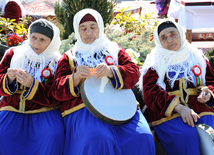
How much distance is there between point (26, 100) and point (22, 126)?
270 millimetres

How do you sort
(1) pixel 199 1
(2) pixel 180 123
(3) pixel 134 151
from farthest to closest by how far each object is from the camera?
(1) pixel 199 1 < (2) pixel 180 123 < (3) pixel 134 151

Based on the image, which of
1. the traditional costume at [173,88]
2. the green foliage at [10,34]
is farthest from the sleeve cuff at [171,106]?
the green foliage at [10,34]

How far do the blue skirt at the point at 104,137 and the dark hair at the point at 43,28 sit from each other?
0.91 m

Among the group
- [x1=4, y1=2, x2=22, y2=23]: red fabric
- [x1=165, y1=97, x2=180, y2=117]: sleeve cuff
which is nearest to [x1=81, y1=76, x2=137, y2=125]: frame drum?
[x1=165, y1=97, x2=180, y2=117]: sleeve cuff

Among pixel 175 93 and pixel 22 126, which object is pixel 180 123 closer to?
pixel 175 93

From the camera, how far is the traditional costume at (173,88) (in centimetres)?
245

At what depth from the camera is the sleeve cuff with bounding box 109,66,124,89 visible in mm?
2441

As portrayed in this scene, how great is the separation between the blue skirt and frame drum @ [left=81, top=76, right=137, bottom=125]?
0.09 meters

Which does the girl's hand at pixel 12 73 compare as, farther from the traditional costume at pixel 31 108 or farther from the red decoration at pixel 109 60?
the red decoration at pixel 109 60

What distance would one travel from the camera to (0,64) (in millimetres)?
2705

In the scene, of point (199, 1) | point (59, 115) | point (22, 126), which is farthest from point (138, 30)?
point (22, 126)

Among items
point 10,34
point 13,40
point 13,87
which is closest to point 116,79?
point 13,87

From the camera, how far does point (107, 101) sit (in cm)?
235

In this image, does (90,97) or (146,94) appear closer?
(90,97)
